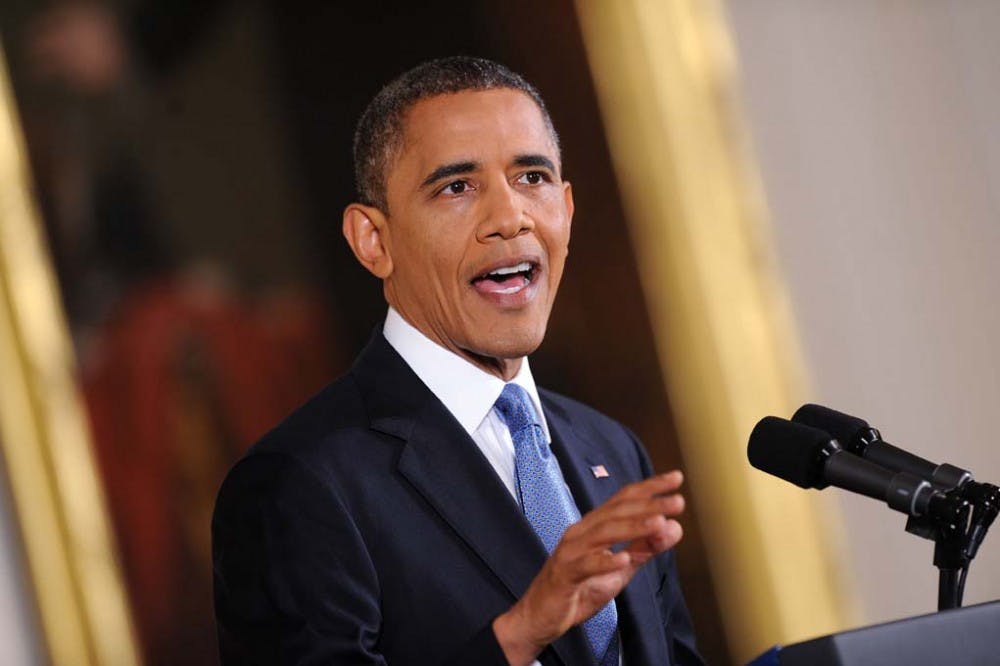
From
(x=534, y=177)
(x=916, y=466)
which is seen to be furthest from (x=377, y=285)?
(x=916, y=466)

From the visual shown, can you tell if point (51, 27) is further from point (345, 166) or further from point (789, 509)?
point (789, 509)

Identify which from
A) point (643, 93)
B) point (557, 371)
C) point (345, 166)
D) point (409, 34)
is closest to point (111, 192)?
point (345, 166)

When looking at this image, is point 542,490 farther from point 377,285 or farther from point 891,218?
point 891,218

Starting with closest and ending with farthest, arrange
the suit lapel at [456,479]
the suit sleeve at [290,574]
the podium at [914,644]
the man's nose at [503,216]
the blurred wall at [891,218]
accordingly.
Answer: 1. the podium at [914,644]
2. the suit sleeve at [290,574]
3. the suit lapel at [456,479]
4. the man's nose at [503,216]
5. the blurred wall at [891,218]

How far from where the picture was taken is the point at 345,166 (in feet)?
9.46

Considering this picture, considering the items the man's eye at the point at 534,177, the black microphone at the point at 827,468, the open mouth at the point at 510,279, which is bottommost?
the black microphone at the point at 827,468

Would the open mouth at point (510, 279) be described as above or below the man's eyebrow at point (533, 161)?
below

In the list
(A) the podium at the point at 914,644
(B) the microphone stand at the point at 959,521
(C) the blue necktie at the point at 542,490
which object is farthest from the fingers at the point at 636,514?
(C) the blue necktie at the point at 542,490

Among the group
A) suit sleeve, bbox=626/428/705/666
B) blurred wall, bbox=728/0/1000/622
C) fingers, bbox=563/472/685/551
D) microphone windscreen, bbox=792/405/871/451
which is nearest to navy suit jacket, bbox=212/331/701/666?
suit sleeve, bbox=626/428/705/666

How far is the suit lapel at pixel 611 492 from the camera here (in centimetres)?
174

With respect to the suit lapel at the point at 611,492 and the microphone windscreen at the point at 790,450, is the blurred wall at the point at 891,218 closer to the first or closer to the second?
the suit lapel at the point at 611,492

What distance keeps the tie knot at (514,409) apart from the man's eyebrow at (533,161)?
29 centimetres

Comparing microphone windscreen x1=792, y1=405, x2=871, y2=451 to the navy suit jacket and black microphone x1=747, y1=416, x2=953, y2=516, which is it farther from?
the navy suit jacket

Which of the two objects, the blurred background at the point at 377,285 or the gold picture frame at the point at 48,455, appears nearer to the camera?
the gold picture frame at the point at 48,455
